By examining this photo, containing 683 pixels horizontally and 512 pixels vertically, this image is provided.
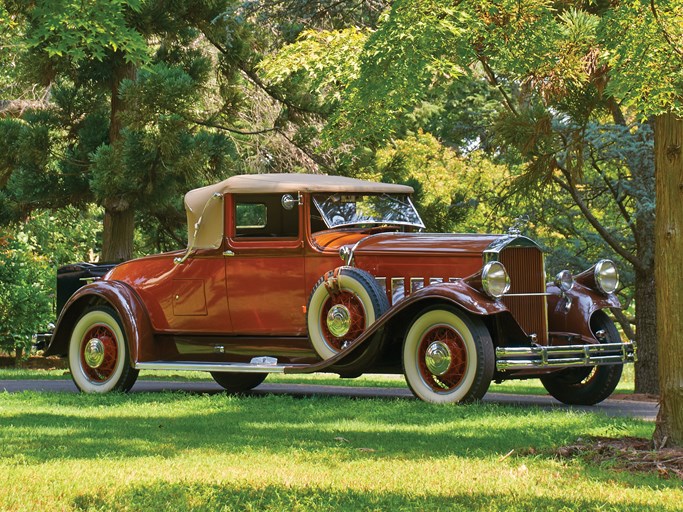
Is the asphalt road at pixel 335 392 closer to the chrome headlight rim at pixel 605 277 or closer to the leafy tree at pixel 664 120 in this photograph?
the chrome headlight rim at pixel 605 277

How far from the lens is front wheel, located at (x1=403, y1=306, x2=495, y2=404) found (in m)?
9.46

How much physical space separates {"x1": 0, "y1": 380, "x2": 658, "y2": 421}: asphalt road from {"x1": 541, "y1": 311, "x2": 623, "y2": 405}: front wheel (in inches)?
5.0

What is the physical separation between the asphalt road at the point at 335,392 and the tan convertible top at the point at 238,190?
1808 millimetres

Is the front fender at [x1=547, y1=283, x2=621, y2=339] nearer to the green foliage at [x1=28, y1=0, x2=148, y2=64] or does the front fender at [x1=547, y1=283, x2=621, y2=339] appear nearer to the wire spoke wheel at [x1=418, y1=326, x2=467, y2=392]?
the wire spoke wheel at [x1=418, y1=326, x2=467, y2=392]

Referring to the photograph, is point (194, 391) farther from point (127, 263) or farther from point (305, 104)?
point (305, 104)

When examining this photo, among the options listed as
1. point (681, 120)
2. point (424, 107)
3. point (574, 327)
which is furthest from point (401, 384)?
point (424, 107)

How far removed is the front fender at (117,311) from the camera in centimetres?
1159

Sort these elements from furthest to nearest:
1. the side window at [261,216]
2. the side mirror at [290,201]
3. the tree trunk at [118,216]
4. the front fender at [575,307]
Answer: the tree trunk at [118,216] → the side window at [261,216] → the side mirror at [290,201] → the front fender at [575,307]

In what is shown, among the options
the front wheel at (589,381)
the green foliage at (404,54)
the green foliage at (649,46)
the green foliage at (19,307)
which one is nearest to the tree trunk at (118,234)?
the green foliage at (19,307)

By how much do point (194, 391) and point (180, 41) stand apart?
8.95m

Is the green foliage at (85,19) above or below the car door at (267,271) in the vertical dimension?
above

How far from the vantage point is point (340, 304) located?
10391 mm

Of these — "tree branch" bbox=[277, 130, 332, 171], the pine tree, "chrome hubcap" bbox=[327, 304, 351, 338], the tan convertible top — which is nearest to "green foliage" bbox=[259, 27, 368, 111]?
the pine tree

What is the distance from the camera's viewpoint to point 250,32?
19969 millimetres
